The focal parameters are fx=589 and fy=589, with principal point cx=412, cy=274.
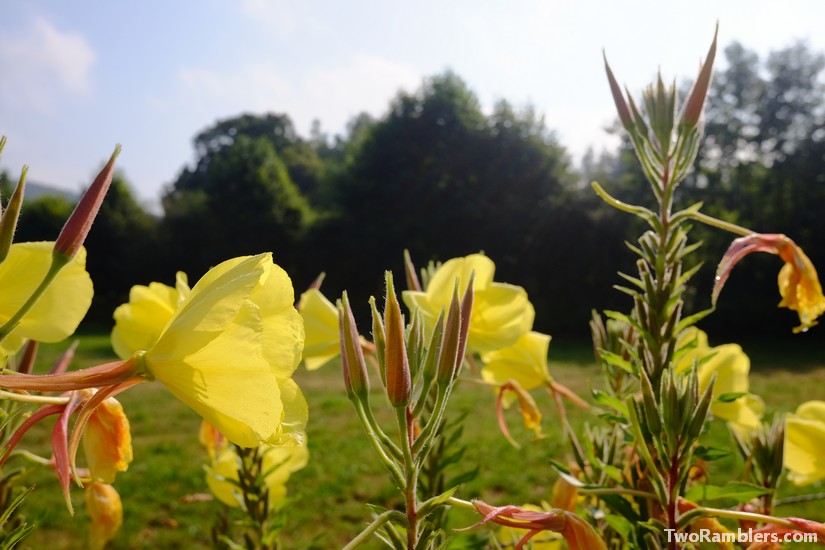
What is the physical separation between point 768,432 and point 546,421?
5.29 m

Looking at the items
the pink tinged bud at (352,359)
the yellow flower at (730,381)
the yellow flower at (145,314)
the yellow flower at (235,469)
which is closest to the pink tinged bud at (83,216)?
the pink tinged bud at (352,359)

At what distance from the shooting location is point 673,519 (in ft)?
1.95

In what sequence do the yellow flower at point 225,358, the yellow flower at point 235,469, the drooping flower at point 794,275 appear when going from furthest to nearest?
the yellow flower at point 235,469, the drooping flower at point 794,275, the yellow flower at point 225,358

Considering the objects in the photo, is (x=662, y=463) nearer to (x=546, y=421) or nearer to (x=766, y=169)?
(x=546, y=421)

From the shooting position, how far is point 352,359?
519mm

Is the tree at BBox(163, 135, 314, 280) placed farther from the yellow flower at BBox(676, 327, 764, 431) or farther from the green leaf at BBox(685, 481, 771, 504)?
the green leaf at BBox(685, 481, 771, 504)

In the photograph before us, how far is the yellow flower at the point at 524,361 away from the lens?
1.09 m

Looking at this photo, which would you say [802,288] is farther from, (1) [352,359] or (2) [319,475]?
(2) [319,475]

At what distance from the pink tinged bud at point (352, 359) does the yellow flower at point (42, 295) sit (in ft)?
0.82

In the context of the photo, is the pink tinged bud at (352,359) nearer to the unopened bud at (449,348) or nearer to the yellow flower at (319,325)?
the unopened bud at (449,348)

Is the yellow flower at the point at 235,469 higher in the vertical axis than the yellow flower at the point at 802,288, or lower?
lower

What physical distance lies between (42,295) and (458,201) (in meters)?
16.9

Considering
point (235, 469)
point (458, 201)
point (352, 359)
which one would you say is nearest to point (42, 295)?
point (352, 359)

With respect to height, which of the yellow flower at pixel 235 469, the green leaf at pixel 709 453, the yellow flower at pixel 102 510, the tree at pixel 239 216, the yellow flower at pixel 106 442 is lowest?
the yellow flower at pixel 235 469
